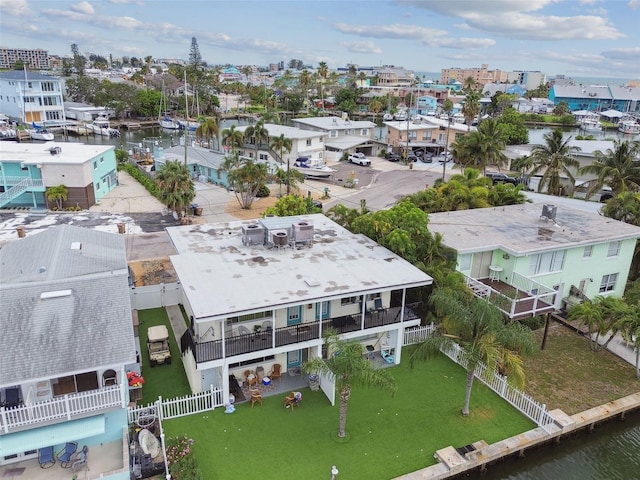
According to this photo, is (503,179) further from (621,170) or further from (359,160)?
(359,160)

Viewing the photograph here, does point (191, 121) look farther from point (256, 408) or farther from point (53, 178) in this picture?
point (256, 408)

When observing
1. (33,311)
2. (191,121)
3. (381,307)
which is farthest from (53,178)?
(191,121)

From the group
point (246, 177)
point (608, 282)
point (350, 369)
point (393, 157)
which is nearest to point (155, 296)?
point (350, 369)

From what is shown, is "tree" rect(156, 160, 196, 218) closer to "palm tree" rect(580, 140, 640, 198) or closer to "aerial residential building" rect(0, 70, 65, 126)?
"palm tree" rect(580, 140, 640, 198)

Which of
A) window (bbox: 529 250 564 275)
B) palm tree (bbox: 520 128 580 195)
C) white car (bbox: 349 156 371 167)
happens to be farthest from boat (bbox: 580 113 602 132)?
window (bbox: 529 250 564 275)

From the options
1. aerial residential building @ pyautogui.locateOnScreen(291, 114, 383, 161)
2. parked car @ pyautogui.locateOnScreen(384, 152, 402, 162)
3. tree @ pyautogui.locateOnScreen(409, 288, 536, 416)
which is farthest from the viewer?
parked car @ pyautogui.locateOnScreen(384, 152, 402, 162)
